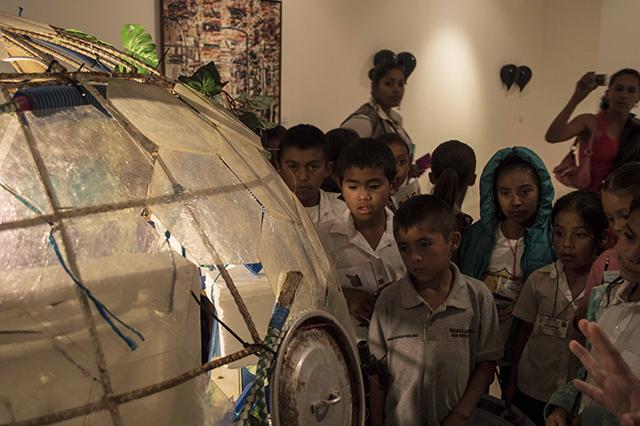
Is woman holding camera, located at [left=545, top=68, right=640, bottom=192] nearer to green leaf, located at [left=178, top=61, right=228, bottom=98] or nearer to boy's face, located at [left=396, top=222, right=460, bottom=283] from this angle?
boy's face, located at [left=396, top=222, right=460, bottom=283]

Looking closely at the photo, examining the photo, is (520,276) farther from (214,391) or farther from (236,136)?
(214,391)

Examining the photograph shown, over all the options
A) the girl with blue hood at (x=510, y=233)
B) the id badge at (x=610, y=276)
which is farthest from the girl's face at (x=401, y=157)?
the id badge at (x=610, y=276)

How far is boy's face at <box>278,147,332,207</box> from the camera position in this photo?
2.47 m

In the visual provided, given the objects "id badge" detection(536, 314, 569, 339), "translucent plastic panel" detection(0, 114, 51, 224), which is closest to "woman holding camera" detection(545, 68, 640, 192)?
"id badge" detection(536, 314, 569, 339)

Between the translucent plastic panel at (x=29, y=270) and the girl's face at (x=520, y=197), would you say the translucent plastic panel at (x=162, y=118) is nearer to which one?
the translucent plastic panel at (x=29, y=270)

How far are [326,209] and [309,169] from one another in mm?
168

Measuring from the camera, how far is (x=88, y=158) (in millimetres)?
1027

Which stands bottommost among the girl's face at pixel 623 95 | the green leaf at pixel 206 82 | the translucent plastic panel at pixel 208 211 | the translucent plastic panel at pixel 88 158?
the translucent plastic panel at pixel 208 211

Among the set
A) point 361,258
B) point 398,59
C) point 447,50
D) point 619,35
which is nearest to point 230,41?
point 398,59

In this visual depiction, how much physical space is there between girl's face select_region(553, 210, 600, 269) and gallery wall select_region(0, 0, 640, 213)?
2667mm

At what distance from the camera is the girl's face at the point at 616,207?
6.07 feet

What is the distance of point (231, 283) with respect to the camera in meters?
1.14

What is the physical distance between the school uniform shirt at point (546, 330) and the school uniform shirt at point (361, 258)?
0.40m

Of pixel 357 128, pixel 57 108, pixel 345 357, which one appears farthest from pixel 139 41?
pixel 357 128
